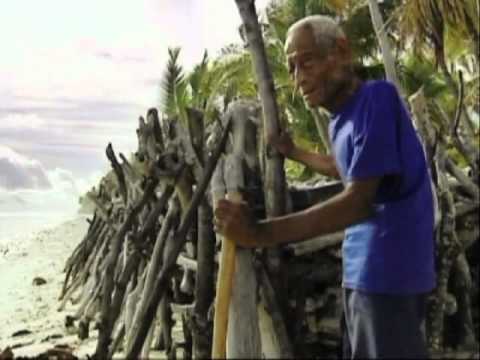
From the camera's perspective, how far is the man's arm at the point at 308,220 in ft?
8.05

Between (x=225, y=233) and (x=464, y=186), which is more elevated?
(x=464, y=186)

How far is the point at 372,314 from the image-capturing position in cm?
270

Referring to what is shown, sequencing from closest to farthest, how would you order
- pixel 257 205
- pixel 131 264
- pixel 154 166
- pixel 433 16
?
1. pixel 257 205
2. pixel 154 166
3. pixel 131 264
4. pixel 433 16

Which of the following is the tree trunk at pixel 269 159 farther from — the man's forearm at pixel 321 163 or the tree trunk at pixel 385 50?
the tree trunk at pixel 385 50

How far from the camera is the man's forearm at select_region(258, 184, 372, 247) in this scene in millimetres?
2451

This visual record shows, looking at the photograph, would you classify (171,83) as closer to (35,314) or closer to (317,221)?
(35,314)

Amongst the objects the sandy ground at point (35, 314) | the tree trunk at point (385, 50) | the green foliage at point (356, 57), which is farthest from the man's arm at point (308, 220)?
the green foliage at point (356, 57)

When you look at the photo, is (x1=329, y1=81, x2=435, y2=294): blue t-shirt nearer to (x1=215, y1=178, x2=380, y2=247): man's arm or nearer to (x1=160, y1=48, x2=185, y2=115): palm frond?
(x1=215, y1=178, x2=380, y2=247): man's arm

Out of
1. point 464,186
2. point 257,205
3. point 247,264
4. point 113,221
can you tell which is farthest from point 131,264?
point 113,221

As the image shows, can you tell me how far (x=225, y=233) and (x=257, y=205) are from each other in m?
2.00

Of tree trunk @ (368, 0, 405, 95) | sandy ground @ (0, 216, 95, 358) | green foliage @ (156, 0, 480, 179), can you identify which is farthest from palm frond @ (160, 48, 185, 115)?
tree trunk @ (368, 0, 405, 95)

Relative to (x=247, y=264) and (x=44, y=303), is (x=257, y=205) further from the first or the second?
(x=44, y=303)

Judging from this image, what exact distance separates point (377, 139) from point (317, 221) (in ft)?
1.05

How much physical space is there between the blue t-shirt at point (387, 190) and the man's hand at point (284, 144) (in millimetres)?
836
